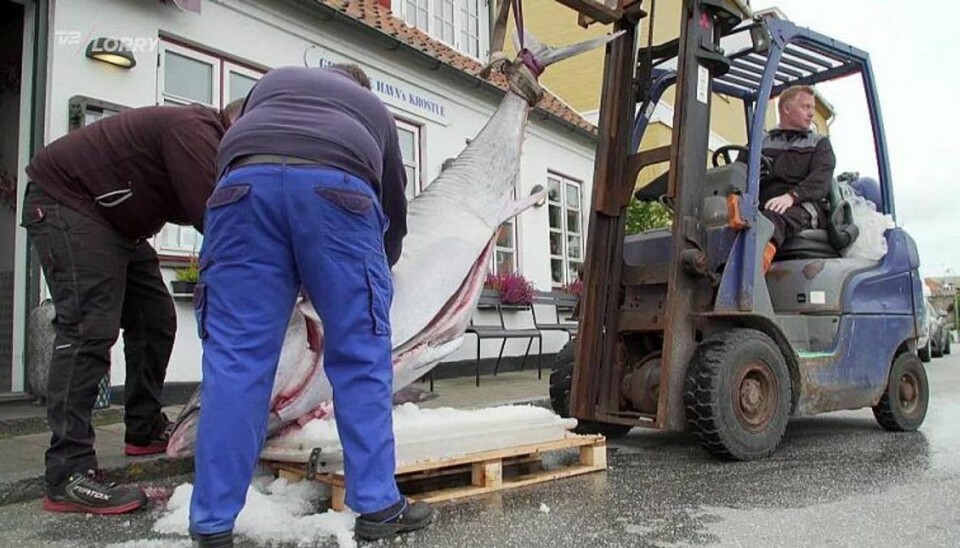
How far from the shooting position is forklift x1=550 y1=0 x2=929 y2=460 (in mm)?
4164

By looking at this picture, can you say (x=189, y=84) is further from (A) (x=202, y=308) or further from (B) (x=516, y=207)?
(A) (x=202, y=308)

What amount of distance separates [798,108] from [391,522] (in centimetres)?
402

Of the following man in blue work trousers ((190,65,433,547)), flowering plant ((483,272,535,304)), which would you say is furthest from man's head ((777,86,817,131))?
flowering plant ((483,272,535,304))

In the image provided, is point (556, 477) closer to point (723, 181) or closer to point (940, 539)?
point (940, 539)

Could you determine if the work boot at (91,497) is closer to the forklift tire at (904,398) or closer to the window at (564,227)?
the forklift tire at (904,398)

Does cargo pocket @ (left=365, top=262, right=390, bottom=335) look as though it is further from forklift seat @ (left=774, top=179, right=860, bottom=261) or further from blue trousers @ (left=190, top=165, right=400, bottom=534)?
forklift seat @ (left=774, top=179, right=860, bottom=261)

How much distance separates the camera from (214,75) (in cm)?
670

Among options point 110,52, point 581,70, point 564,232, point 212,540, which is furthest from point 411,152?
point 581,70

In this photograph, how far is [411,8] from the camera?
398 inches

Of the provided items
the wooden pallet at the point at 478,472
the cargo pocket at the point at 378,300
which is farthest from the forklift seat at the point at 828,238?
the cargo pocket at the point at 378,300

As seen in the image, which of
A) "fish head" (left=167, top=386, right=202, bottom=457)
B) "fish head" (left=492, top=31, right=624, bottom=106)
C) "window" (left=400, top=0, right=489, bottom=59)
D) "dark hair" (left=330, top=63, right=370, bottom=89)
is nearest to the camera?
"dark hair" (left=330, top=63, right=370, bottom=89)

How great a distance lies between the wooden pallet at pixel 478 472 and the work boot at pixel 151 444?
88cm

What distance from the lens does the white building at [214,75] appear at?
5590 mm

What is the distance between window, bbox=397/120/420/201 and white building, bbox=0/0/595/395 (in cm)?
2
